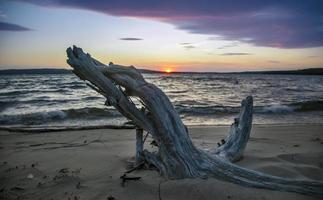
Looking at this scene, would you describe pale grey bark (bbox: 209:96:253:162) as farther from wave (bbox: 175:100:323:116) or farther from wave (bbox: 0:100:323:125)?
wave (bbox: 175:100:323:116)

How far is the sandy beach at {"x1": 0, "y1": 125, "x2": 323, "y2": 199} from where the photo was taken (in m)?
3.96

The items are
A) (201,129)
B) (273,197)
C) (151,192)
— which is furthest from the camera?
(201,129)

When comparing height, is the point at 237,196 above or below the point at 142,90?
below

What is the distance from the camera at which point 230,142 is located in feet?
17.1

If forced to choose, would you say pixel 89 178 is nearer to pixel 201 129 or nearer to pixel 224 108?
pixel 201 129

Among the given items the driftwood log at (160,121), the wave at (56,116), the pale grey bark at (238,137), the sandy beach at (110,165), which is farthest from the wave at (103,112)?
the driftwood log at (160,121)

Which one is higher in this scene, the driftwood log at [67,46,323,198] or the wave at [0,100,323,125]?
the driftwood log at [67,46,323,198]

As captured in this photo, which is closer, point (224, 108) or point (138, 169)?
point (138, 169)

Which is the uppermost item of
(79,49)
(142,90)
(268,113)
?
(79,49)

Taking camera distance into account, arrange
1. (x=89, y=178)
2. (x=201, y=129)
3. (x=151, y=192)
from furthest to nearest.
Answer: (x=201, y=129)
(x=89, y=178)
(x=151, y=192)

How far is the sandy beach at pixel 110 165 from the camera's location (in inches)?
156

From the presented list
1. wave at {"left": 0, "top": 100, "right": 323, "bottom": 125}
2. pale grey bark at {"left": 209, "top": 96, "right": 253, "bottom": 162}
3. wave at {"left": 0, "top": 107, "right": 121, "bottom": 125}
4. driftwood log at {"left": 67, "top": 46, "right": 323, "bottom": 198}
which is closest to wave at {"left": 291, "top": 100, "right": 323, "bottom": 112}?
wave at {"left": 0, "top": 100, "right": 323, "bottom": 125}

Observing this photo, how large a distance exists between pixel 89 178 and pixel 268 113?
11215 millimetres

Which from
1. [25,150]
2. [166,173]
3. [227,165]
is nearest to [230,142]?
[227,165]
